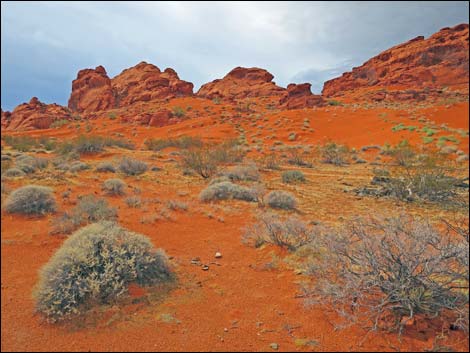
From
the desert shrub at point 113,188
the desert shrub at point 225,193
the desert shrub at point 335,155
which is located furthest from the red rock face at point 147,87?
the desert shrub at point 225,193

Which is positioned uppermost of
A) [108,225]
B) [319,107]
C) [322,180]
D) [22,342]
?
[319,107]

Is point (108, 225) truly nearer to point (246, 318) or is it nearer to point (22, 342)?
point (22, 342)

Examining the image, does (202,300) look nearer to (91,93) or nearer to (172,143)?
(172,143)

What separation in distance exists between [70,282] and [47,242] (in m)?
2.22

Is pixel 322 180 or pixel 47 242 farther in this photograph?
pixel 322 180

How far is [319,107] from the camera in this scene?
4422cm

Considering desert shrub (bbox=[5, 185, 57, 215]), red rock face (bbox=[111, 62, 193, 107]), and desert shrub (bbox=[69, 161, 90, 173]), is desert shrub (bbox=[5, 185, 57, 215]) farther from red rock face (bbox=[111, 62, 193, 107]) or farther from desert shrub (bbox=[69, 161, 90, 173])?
red rock face (bbox=[111, 62, 193, 107])

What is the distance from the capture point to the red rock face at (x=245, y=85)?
70.8 m

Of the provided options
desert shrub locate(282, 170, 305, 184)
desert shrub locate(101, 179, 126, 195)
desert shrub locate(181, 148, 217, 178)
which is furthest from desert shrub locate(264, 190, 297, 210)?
desert shrub locate(181, 148, 217, 178)

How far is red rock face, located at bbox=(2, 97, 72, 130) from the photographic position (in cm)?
4416

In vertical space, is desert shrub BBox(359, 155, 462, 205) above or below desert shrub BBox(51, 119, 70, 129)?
below

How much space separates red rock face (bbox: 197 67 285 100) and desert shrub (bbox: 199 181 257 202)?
62066mm

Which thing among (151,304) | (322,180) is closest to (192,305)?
(151,304)

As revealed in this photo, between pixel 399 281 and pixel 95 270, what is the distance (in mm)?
3939
